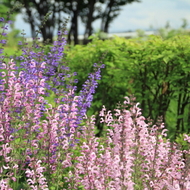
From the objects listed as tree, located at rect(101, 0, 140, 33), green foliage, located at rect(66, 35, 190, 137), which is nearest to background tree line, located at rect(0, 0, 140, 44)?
tree, located at rect(101, 0, 140, 33)

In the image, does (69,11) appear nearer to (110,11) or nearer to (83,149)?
(110,11)

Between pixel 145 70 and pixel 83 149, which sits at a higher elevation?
pixel 145 70

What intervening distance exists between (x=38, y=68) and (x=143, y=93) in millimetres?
3244

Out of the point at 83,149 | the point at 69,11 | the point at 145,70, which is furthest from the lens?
the point at 69,11

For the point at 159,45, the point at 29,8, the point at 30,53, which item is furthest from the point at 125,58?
the point at 29,8

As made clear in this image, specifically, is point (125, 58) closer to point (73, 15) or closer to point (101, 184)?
point (101, 184)

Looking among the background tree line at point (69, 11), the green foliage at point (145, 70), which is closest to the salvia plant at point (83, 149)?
the green foliage at point (145, 70)

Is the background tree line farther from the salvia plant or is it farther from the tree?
the salvia plant

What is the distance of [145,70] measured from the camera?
23.1 feet

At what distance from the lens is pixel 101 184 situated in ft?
11.5

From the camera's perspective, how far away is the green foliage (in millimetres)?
6527

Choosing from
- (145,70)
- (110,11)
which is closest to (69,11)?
(110,11)

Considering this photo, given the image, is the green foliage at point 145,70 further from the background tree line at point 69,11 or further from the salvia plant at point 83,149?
the background tree line at point 69,11

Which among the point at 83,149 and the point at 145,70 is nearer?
the point at 83,149
